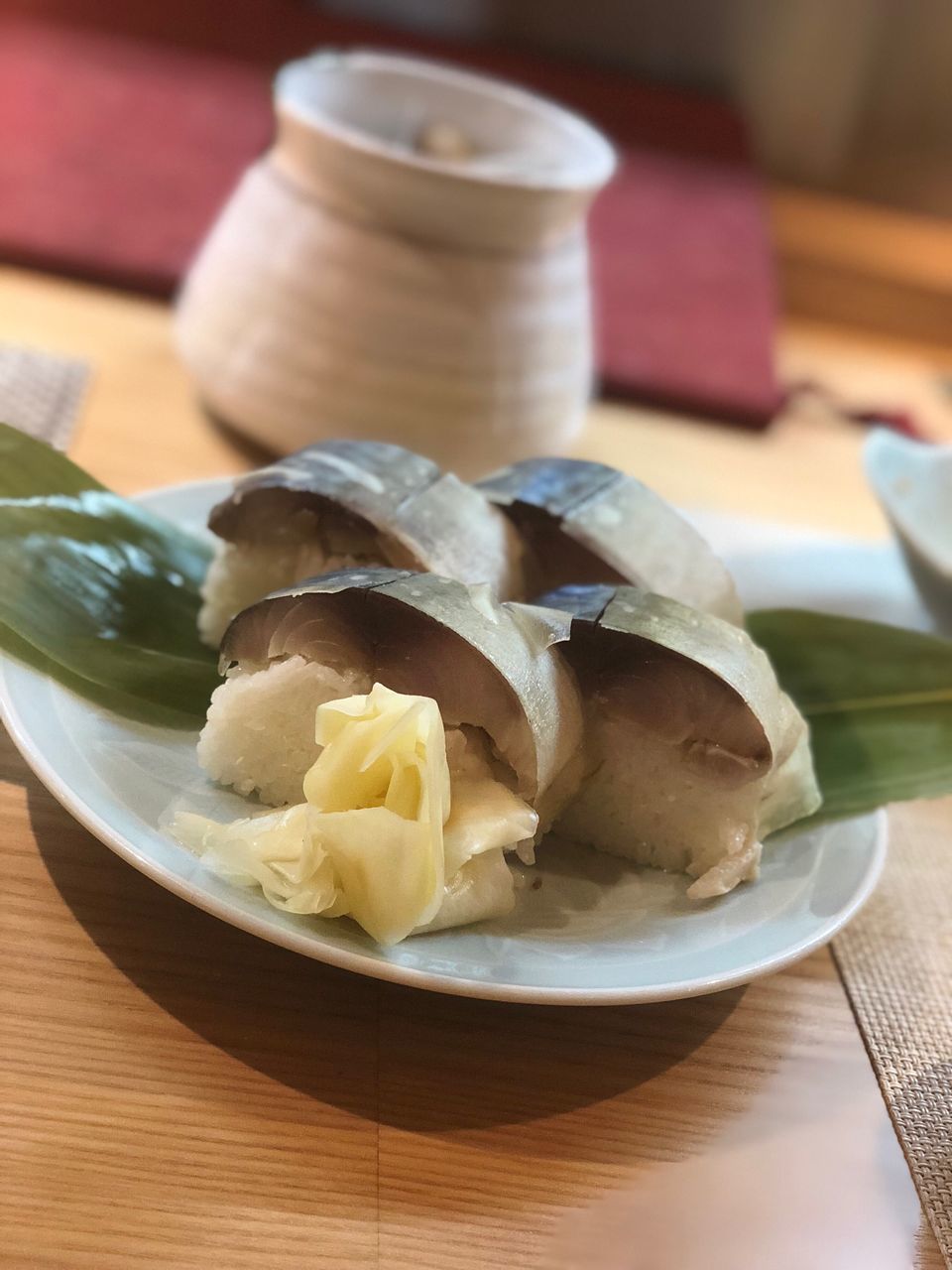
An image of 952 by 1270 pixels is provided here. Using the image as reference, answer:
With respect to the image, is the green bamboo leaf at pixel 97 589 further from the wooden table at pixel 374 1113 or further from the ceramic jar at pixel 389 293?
the ceramic jar at pixel 389 293

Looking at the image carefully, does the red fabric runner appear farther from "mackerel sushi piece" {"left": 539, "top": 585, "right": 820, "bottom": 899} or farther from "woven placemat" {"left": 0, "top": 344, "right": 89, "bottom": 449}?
"mackerel sushi piece" {"left": 539, "top": 585, "right": 820, "bottom": 899}

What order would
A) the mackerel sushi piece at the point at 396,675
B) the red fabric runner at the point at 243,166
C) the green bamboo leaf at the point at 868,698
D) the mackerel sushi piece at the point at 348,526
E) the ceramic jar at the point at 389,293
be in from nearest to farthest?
the mackerel sushi piece at the point at 396,675, the mackerel sushi piece at the point at 348,526, the green bamboo leaf at the point at 868,698, the ceramic jar at the point at 389,293, the red fabric runner at the point at 243,166

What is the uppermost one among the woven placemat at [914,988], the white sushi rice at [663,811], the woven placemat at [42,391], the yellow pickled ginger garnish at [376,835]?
Answer: the yellow pickled ginger garnish at [376,835]

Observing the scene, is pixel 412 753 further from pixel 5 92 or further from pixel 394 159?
pixel 5 92

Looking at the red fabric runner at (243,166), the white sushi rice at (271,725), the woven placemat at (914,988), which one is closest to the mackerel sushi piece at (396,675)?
the white sushi rice at (271,725)

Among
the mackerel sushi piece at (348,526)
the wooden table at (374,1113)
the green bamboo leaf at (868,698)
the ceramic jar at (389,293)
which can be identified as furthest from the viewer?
the ceramic jar at (389,293)

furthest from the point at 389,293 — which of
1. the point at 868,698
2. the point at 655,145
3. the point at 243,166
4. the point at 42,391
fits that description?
the point at 655,145

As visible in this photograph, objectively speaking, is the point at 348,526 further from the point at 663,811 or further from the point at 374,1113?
the point at 374,1113

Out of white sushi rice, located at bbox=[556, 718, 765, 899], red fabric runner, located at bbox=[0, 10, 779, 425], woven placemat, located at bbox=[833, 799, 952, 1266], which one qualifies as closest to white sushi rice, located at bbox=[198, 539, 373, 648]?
white sushi rice, located at bbox=[556, 718, 765, 899]
